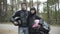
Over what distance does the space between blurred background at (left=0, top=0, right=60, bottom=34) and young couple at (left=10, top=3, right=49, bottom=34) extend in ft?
0.20

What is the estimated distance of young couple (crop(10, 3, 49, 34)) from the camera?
2479mm

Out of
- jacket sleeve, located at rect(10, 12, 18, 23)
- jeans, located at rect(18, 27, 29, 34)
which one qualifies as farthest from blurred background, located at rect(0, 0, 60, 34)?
jeans, located at rect(18, 27, 29, 34)

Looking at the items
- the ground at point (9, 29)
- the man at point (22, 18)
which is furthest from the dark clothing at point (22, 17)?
the ground at point (9, 29)

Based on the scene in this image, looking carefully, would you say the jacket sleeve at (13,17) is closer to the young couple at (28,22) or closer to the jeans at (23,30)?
the young couple at (28,22)

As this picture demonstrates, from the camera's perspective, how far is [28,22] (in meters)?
2.50

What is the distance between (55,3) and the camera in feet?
8.10

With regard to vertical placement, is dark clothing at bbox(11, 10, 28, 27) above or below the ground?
above

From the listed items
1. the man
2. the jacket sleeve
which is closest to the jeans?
the man

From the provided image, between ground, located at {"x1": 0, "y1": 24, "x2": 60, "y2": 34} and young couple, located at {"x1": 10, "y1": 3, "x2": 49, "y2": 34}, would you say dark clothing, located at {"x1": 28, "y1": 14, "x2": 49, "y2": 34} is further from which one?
ground, located at {"x1": 0, "y1": 24, "x2": 60, "y2": 34}

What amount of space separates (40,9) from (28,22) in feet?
0.88

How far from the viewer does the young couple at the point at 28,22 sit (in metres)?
2.48

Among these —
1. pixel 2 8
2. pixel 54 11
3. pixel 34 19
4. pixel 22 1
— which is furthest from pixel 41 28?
pixel 2 8

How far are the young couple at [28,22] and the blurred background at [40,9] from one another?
0.06 metres

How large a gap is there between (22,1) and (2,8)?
338 mm
